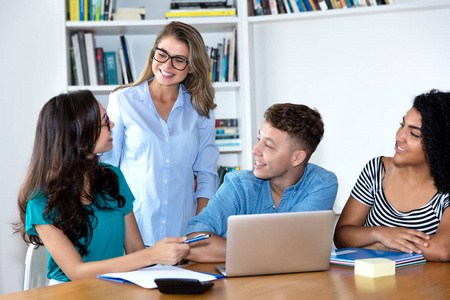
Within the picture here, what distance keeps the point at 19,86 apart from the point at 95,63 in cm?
51

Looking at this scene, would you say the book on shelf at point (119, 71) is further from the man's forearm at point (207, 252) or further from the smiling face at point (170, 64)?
the man's forearm at point (207, 252)

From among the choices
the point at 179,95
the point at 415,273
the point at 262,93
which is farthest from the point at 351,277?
the point at 262,93

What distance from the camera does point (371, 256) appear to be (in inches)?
66.6

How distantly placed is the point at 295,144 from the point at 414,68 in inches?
69.5

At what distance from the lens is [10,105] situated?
333cm

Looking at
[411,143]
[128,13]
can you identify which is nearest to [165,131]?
[411,143]

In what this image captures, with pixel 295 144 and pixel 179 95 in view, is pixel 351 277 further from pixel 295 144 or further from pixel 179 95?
pixel 179 95

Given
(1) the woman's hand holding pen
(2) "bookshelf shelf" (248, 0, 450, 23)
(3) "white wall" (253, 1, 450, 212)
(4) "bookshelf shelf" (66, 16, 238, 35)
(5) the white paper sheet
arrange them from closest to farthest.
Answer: (5) the white paper sheet < (1) the woman's hand holding pen < (4) "bookshelf shelf" (66, 16, 238, 35) < (2) "bookshelf shelf" (248, 0, 450, 23) < (3) "white wall" (253, 1, 450, 212)

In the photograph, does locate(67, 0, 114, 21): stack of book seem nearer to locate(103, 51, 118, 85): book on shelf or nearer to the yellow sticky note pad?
locate(103, 51, 118, 85): book on shelf

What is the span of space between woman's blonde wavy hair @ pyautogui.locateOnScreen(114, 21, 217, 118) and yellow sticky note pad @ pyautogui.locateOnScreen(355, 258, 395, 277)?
1.20m

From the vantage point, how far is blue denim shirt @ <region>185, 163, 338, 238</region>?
1993 mm

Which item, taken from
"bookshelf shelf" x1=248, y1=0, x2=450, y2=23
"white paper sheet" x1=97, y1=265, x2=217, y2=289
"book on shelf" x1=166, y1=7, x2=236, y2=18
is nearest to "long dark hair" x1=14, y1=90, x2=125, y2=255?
"white paper sheet" x1=97, y1=265, x2=217, y2=289

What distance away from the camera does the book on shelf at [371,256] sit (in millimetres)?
1652

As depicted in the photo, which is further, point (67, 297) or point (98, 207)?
point (98, 207)
